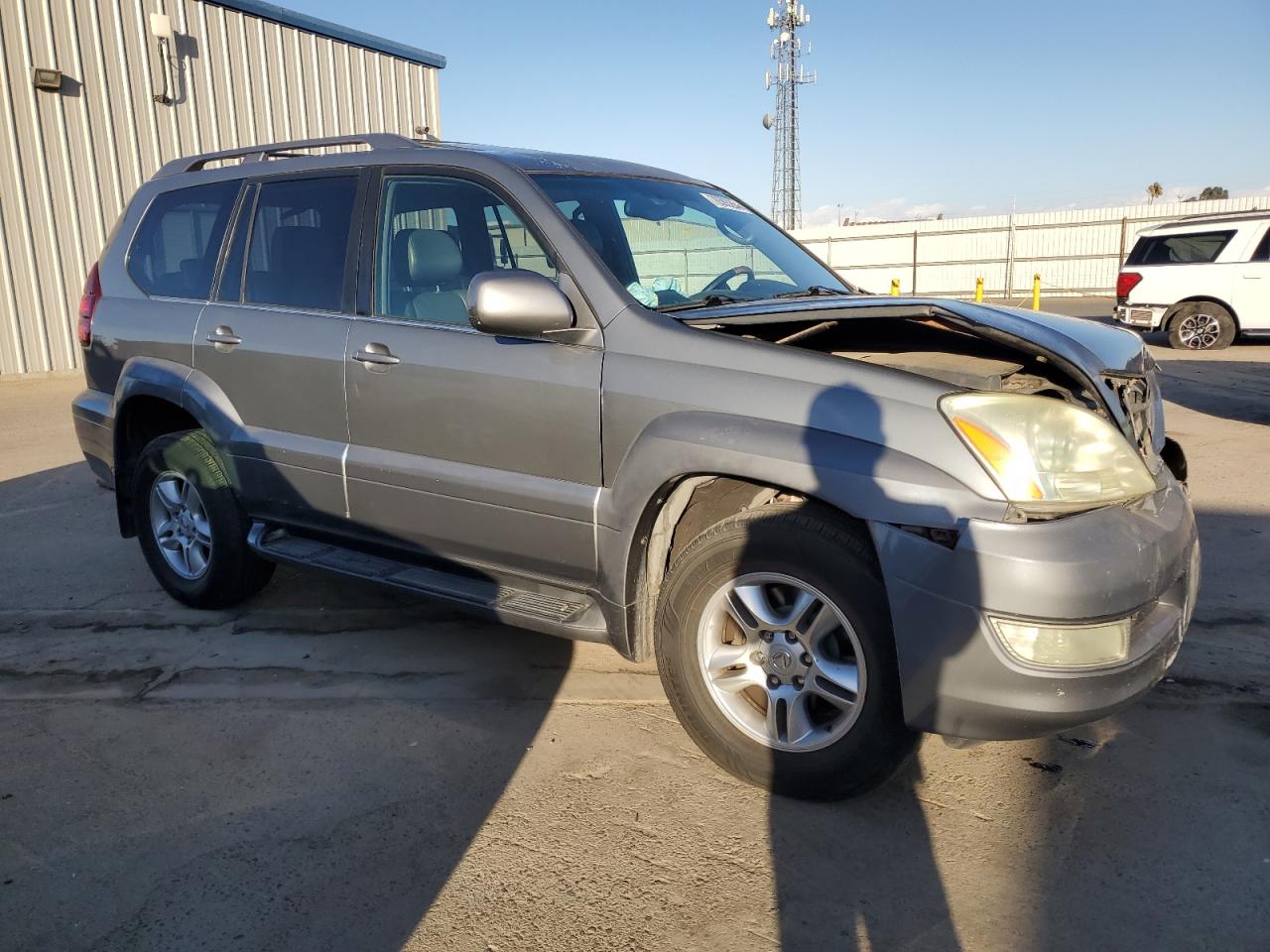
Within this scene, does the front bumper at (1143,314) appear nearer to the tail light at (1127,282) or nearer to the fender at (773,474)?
the tail light at (1127,282)

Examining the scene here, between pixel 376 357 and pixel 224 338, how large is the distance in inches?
37.4

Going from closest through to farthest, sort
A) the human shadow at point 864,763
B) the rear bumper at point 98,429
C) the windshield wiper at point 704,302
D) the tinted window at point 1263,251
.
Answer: the human shadow at point 864,763, the windshield wiper at point 704,302, the rear bumper at point 98,429, the tinted window at point 1263,251

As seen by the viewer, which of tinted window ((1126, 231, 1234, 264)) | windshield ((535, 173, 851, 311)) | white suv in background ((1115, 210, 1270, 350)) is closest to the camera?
windshield ((535, 173, 851, 311))

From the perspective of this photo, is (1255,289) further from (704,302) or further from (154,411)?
(154,411)

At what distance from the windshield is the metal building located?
11.3m

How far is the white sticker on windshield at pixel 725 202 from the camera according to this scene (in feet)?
13.7

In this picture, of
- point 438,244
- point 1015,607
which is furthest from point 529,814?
point 438,244

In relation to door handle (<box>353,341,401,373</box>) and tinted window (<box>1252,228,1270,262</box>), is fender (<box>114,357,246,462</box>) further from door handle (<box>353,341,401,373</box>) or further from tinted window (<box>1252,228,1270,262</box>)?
tinted window (<box>1252,228,1270,262</box>)

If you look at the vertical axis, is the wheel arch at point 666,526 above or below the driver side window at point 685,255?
below

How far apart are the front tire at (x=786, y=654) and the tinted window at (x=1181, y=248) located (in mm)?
13105

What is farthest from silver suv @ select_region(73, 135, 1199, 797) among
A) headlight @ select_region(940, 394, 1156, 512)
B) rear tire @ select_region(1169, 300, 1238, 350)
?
rear tire @ select_region(1169, 300, 1238, 350)

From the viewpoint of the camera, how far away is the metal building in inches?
462

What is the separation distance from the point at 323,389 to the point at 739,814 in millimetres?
2205

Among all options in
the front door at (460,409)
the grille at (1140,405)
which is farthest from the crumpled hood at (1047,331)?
the front door at (460,409)
